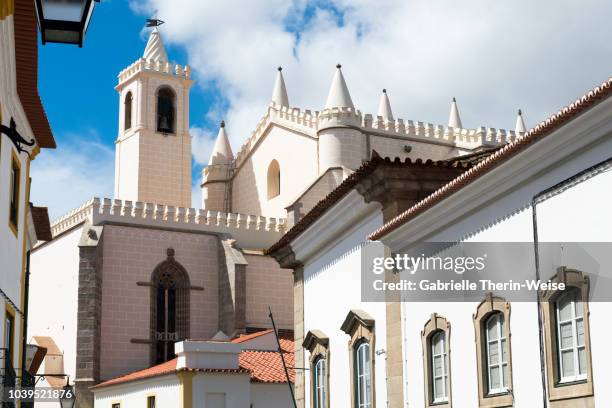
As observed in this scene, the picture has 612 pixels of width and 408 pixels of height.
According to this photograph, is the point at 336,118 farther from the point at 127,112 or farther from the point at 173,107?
the point at 127,112

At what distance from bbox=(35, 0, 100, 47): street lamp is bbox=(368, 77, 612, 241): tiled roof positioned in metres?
5.72

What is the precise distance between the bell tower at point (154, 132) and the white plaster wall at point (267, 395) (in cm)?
1917

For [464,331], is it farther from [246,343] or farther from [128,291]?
[128,291]

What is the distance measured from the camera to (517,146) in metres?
10.8

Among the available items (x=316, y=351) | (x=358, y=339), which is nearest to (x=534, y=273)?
(x=358, y=339)

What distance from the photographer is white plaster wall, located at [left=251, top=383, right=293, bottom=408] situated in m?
26.2

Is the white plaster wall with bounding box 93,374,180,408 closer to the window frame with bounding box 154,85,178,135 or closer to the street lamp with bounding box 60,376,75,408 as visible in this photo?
the street lamp with bounding box 60,376,75,408

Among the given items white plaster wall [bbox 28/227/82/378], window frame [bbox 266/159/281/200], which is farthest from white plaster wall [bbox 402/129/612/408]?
window frame [bbox 266/159/281/200]

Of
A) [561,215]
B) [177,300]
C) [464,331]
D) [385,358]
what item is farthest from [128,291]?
[561,215]

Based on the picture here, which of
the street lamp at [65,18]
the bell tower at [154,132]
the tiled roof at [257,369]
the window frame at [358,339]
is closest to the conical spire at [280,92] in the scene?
the bell tower at [154,132]

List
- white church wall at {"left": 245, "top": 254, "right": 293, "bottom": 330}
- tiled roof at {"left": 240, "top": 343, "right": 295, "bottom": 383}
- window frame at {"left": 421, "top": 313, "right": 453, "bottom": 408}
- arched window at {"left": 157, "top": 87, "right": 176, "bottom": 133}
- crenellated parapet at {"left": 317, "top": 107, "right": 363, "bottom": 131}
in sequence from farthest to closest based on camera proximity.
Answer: arched window at {"left": 157, "top": 87, "right": 176, "bottom": 133} < crenellated parapet at {"left": 317, "top": 107, "right": 363, "bottom": 131} < white church wall at {"left": 245, "top": 254, "right": 293, "bottom": 330} < tiled roof at {"left": 240, "top": 343, "right": 295, "bottom": 383} < window frame at {"left": 421, "top": 313, "right": 453, "bottom": 408}

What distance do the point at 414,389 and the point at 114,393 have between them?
17722 mm

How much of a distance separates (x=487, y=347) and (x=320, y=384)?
684 centimetres

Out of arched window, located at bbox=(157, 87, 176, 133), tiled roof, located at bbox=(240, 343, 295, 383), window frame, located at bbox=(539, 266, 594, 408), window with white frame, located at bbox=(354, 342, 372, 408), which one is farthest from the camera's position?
arched window, located at bbox=(157, 87, 176, 133)
